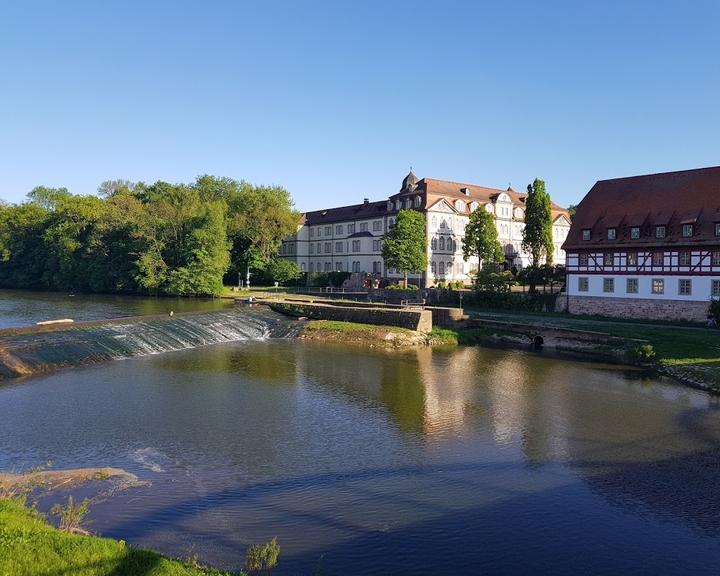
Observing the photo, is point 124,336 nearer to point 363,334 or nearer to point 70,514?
point 363,334

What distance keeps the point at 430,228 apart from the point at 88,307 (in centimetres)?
3675

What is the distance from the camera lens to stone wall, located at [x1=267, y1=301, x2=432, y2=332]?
4191 centimetres

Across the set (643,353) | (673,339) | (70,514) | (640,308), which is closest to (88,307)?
(70,514)

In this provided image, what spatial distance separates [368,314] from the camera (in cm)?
4388

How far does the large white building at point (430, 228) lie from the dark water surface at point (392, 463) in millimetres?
37339

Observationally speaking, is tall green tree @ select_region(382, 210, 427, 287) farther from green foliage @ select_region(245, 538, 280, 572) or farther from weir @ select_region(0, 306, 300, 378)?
green foliage @ select_region(245, 538, 280, 572)

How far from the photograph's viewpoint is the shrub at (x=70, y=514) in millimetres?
11239

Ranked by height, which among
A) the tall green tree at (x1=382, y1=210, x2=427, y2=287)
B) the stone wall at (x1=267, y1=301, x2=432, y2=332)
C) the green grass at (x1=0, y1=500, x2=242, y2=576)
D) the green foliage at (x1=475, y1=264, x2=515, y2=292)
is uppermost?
the tall green tree at (x1=382, y1=210, x2=427, y2=287)

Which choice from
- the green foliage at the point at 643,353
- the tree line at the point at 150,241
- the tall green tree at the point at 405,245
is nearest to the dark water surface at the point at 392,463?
the green foliage at the point at 643,353

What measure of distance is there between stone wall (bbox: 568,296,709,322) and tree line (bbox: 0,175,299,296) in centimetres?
4085

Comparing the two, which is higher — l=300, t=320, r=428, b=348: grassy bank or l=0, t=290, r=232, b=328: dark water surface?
l=0, t=290, r=232, b=328: dark water surface

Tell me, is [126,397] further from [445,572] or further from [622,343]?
[622,343]

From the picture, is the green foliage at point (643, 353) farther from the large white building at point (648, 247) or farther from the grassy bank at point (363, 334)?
the grassy bank at point (363, 334)

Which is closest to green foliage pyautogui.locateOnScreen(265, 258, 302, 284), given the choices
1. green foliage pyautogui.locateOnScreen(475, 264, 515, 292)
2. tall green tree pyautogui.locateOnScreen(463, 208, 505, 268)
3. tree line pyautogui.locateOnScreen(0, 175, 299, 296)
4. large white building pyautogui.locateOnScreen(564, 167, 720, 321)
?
tree line pyautogui.locateOnScreen(0, 175, 299, 296)
